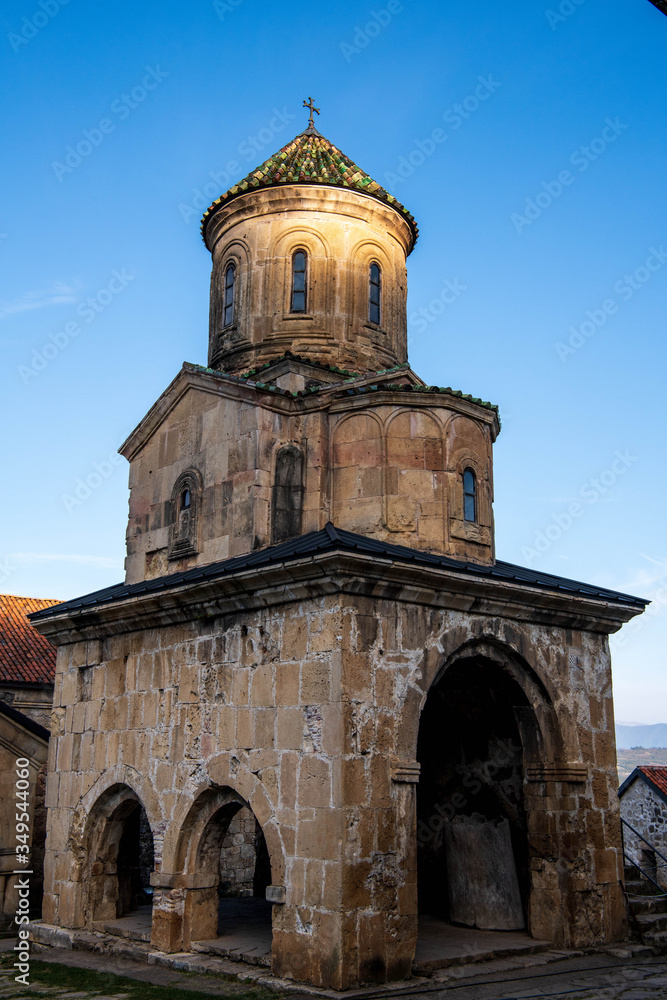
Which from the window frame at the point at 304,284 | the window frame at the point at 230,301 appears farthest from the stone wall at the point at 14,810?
the window frame at the point at 304,284

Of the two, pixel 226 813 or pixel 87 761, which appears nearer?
pixel 226 813

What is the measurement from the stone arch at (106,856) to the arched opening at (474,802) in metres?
3.61

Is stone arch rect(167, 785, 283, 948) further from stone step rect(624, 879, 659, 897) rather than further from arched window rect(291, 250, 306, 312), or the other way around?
arched window rect(291, 250, 306, 312)

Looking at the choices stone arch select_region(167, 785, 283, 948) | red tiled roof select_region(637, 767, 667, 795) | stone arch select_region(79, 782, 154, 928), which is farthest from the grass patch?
red tiled roof select_region(637, 767, 667, 795)

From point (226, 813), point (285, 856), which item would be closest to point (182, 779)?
point (226, 813)

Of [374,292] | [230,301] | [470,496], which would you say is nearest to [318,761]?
[470,496]

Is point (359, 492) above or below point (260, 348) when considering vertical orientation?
below

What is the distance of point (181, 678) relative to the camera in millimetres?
9930

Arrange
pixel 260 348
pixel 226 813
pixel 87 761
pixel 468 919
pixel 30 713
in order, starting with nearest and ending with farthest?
pixel 226 813 → pixel 468 919 → pixel 87 761 → pixel 260 348 → pixel 30 713

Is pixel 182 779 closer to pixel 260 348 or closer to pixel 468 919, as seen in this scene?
pixel 468 919

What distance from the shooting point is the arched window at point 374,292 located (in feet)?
42.4

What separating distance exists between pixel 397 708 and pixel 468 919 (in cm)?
343

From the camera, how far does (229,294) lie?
43.4 feet

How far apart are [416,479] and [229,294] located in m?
4.64
